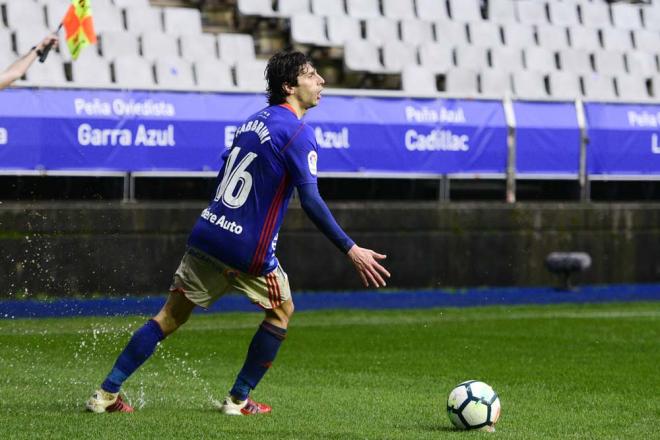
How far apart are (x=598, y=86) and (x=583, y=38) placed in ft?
4.60

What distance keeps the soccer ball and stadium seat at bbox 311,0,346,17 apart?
1354 centimetres

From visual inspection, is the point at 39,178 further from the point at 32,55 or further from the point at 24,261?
the point at 32,55

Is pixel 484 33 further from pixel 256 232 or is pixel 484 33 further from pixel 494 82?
pixel 256 232

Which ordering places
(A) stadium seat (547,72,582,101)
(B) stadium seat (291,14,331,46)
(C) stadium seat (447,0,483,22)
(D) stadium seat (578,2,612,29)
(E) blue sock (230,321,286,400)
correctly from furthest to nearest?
(D) stadium seat (578,2,612,29) < (C) stadium seat (447,0,483,22) < (A) stadium seat (547,72,582,101) < (B) stadium seat (291,14,331,46) < (E) blue sock (230,321,286,400)

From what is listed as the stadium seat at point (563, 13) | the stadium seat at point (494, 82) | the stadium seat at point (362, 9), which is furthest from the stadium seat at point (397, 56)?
the stadium seat at point (563, 13)

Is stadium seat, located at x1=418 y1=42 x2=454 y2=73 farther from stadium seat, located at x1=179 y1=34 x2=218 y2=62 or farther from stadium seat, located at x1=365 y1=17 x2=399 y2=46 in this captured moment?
stadium seat, located at x1=179 y1=34 x2=218 y2=62

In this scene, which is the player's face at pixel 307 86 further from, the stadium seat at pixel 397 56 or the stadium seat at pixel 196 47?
the stadium seat at pixel 397 56

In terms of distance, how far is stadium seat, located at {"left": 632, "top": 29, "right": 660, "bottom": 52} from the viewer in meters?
23.0

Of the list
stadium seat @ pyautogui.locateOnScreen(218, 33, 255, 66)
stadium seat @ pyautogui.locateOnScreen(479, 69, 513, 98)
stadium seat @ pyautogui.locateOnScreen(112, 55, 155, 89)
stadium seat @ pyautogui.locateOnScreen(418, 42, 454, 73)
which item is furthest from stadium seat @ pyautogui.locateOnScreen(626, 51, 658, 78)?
stadium seat @ pyautogui.locateOnScreen(112, 55, 155, 89)

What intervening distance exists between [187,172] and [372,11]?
5.94m

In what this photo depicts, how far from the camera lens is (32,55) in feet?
24.5

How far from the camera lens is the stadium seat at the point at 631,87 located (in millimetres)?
21609

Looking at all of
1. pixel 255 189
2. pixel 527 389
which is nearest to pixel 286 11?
pixel 527 389

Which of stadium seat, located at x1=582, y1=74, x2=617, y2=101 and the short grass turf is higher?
stadium seat, located at x1=582, y1=74, x2=617, y2=101
